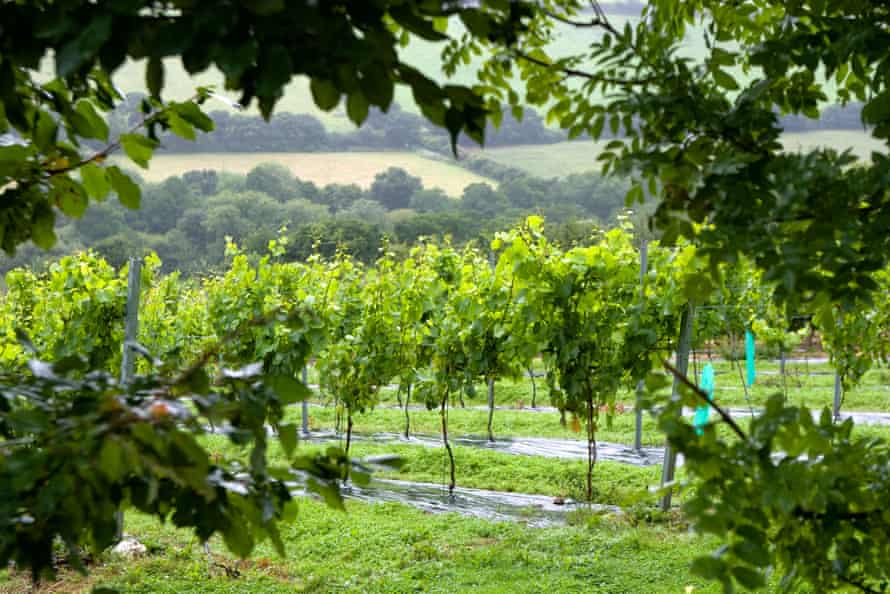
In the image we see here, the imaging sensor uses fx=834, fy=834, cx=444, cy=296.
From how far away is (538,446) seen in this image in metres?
13.5

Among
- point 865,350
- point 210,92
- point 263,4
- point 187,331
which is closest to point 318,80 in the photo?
point 263,4

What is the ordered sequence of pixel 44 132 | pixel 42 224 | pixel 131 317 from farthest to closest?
pixel 131 317, pixel 42 224, pixel 44 132

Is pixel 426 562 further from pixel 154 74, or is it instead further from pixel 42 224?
pixel 154 74

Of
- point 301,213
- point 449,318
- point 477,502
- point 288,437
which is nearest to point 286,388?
point 288,437

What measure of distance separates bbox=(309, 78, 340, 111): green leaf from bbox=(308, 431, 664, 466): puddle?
10.9 metres

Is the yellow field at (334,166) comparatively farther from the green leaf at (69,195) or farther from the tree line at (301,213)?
the green leaf at (69,195)

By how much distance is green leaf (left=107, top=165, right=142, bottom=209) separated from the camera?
1646mm

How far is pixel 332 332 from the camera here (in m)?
11.9

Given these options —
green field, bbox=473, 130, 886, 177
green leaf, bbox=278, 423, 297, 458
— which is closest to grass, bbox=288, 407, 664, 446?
green leaf, bbox=278, 423, 297, 458

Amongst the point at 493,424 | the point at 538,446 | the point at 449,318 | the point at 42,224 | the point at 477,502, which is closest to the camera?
the point at 42,224

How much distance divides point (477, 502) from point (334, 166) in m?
66.1

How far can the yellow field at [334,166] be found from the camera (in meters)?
67.6

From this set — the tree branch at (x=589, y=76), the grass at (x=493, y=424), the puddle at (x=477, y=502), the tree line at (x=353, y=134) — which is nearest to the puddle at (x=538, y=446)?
the grass at (x=493, y=424)

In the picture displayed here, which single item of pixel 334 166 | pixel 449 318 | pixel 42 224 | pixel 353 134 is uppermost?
pixel 353 134
